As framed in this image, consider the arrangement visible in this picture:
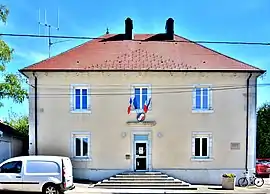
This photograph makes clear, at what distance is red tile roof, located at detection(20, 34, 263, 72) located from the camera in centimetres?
2353

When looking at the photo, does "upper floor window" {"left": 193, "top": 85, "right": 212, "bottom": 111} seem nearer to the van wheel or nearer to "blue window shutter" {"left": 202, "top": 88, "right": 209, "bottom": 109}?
"blue window shutter" {"left": 202, "top": 88, "right": 209, "bottom": 109}

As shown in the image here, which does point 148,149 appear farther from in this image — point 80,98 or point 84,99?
point 80,98

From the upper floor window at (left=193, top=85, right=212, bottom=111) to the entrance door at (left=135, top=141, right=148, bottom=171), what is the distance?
3.84 meters

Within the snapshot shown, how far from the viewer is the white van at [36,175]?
1681cm

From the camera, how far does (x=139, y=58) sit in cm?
2467

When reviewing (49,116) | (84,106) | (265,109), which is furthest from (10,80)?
(265,109)

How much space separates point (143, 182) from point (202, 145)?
4.26 m

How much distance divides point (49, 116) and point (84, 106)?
6.91 feet

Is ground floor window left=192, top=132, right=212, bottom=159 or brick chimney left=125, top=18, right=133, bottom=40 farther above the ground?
brick chimney left=125, top=18, right=133, bottom=40

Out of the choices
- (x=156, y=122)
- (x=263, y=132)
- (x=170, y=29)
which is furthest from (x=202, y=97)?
(x=263, y=132)

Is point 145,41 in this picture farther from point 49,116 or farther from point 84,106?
point 49,116

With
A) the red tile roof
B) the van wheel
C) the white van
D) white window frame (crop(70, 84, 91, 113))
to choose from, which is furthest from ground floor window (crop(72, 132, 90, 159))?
the van wheel

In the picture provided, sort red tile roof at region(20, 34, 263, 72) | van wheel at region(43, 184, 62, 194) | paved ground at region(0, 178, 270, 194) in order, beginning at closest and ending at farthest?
van wheel at region(43, 184, 62, 194) → paved ground at region(0, 178, 270, 194) → red tile roof at region(20, 34, 263, 72)

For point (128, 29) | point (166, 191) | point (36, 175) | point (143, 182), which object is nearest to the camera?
point (36, 175)
